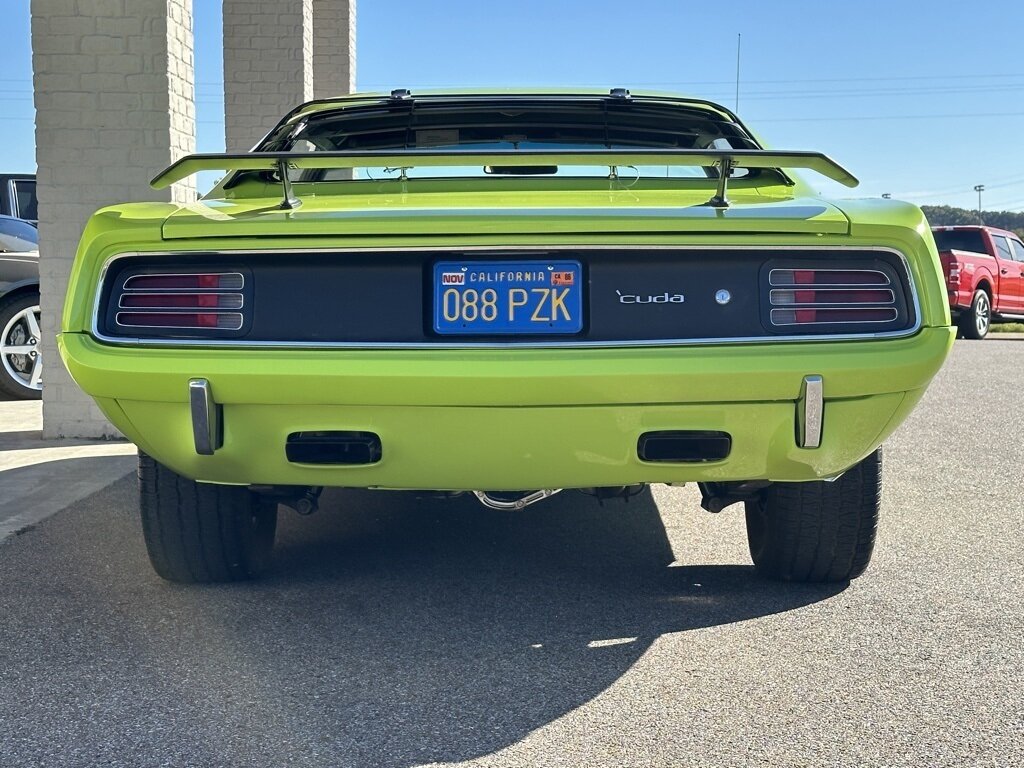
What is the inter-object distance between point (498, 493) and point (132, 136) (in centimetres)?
390

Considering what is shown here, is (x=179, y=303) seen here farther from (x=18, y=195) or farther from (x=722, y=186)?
(x=18, y=195)

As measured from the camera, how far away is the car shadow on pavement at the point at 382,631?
7.98ft

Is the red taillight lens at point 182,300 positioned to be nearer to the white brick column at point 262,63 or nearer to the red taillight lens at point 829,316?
the red taillight lens at point 829,316

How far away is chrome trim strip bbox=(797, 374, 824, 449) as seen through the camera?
8.80 feet

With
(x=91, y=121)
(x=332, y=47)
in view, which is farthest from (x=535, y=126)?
(x=332, y=47)

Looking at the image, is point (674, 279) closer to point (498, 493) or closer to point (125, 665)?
point (498, 493)

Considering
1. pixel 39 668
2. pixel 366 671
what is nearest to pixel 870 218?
pixel 366 671

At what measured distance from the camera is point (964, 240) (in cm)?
1769

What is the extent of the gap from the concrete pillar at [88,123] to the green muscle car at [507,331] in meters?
3.54

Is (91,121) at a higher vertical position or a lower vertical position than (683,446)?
higher

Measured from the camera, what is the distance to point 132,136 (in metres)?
6.16

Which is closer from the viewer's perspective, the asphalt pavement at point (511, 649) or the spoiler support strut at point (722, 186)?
the asphalt pavement at point (511, 649)

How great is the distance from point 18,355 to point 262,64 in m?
3.38

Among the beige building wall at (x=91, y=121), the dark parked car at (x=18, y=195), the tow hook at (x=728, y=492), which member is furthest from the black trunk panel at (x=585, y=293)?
the dark parked car at (x=18, y=195)
